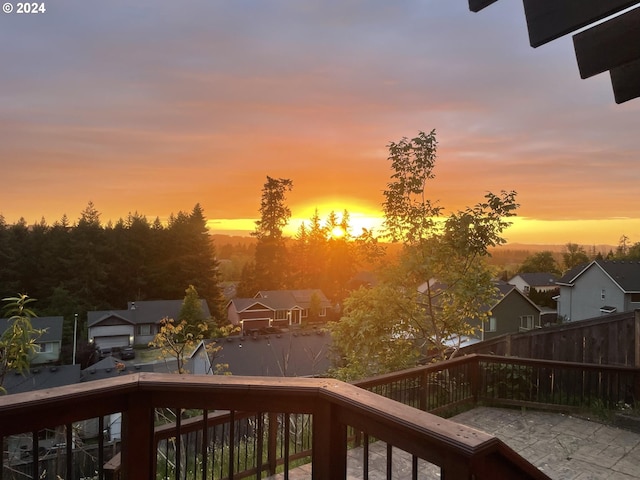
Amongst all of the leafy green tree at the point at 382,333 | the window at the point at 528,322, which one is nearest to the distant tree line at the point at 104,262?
the window at the point at 528,322

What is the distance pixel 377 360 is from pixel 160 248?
32213 mm

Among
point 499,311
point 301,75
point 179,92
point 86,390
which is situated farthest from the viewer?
point 499,311

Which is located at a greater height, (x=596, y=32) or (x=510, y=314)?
(x=596, y=32)

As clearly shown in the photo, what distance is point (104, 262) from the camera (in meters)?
33.2

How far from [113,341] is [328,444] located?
98.3 ft

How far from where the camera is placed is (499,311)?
19.6 meters

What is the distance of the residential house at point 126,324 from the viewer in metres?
26.4

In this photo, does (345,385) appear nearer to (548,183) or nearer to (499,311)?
(548,183)

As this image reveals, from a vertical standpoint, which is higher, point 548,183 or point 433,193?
Result: point 548,183

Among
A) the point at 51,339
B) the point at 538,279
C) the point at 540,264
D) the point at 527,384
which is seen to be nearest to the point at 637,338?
the point at 527,384

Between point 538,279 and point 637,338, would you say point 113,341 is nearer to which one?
point 637,338

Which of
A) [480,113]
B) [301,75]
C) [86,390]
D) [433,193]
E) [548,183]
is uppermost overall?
[301,75]

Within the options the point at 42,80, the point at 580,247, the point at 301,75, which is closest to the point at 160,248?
the point at 42,80

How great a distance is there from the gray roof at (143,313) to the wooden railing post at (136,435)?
26.2 m
